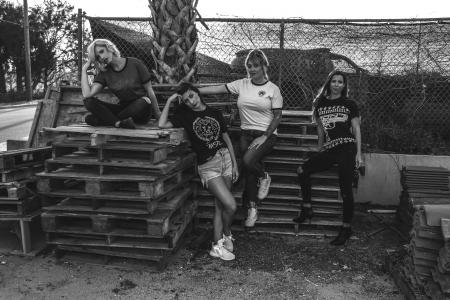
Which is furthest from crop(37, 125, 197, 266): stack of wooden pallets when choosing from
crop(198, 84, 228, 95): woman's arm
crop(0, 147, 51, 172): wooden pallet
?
crop(198, 84, 228, 95): woman's arm

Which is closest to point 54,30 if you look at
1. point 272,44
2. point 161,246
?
point 272,44

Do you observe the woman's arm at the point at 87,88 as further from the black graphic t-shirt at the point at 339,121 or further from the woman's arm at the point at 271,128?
the black graphic t-shirt at the point at 339,121

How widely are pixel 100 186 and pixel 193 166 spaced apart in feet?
4.77

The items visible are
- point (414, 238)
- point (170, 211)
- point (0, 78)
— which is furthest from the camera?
point (0, 78)

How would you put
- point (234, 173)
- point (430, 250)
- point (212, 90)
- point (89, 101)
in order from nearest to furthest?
point (430, 250) → point (89, 101) → point (234, 173) → point (212, 90)

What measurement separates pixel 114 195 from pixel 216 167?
1.14 meters

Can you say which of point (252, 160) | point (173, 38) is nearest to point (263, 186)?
point (252, 160)

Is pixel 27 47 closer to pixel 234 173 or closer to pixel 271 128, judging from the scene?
pixel 271 128

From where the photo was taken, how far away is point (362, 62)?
6.40 m

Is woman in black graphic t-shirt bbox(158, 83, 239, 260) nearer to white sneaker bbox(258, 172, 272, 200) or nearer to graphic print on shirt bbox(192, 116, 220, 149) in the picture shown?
graphic print on shirt bbox(192, 116, 220, 149)

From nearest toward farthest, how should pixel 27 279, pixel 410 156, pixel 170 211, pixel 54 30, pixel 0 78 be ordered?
pixel 27 279 < pixel 170 211 < pixel 410 156 < pixel 0 78 < pixel 54 30

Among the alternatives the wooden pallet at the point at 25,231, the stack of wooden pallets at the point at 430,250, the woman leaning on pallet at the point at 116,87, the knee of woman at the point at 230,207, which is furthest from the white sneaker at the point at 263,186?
the wooden pallet at the point at 25,231

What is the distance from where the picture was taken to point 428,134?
6.50m

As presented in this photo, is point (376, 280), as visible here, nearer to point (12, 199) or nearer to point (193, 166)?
point (193, 166)
